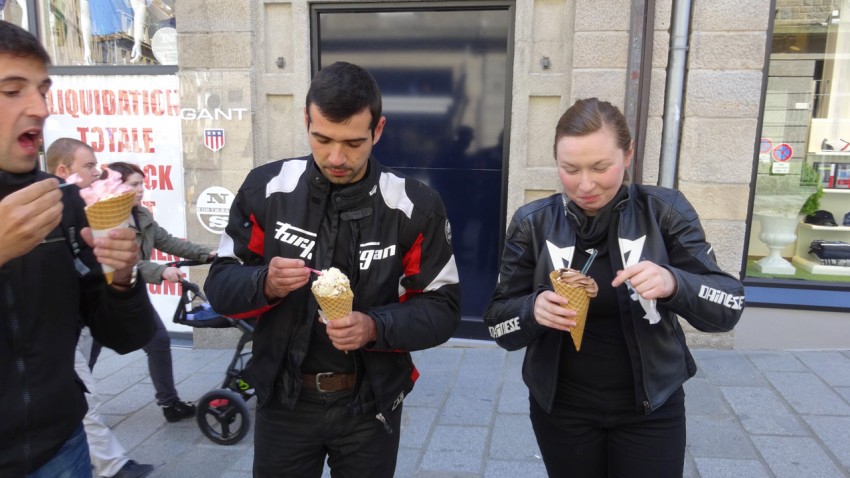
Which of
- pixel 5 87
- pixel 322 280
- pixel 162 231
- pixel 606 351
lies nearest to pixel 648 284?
pixel 606 351

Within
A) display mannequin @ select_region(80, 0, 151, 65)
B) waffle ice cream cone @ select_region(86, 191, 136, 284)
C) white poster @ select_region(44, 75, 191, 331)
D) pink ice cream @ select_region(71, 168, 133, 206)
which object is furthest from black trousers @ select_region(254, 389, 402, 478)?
display mannequin @ select_region(80, 0, 151, 65)

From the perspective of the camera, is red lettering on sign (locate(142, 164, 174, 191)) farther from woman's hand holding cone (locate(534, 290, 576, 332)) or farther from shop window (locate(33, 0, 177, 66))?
woman's hand holding cone (locate(534, 290, 576, 332))

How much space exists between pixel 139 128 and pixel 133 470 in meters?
3.62

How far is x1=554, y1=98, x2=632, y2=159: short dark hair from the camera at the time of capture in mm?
2104

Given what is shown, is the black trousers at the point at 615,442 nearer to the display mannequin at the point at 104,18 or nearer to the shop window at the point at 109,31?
the shop window at the point at 109,31

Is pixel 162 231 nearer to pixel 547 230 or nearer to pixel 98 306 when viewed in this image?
pixel 98 306

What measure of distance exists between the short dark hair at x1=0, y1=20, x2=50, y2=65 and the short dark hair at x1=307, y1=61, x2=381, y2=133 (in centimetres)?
80

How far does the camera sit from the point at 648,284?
6.19 ft

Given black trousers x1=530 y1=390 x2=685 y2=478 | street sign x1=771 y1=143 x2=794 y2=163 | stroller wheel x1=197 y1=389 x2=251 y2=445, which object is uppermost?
street sign x1=771 y1=143 x2=794 y2=163

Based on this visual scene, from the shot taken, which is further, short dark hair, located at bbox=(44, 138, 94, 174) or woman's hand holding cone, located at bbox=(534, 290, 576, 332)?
short dark hair, located at bbox=(44, 138, 94, 174)

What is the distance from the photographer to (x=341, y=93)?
6.47ft

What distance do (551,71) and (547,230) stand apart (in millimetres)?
3308

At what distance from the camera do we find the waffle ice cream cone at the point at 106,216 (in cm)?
Result: 180

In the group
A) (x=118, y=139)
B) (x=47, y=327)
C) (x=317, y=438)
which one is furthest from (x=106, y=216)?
(x=118, y=139)
